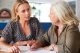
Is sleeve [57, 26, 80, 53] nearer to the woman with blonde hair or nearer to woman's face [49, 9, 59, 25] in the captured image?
the woman with blonde hair

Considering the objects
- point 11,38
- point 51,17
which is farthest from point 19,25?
point 51,17

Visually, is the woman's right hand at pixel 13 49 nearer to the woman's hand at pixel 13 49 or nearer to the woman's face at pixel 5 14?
the woman's hand at pixel 13 49

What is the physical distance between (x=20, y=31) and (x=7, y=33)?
10cm

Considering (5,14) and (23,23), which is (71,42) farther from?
(5,14)

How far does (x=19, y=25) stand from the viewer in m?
1.55

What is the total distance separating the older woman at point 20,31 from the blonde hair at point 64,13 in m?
0.18

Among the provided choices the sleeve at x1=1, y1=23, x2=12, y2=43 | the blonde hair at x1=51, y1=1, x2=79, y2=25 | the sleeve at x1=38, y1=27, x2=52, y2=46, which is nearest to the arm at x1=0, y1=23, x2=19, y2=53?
the sleeve at x1=1, y1=23, x2=12, y2=43

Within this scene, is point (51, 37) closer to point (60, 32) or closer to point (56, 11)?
point (60, 32)

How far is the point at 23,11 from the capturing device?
1.52 meters

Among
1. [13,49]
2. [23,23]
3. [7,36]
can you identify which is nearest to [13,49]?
[13,49]

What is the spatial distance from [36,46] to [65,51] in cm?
23

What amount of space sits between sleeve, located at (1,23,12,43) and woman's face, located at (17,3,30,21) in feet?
0.38

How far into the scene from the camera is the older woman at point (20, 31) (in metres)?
1.54

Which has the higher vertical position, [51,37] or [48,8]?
[48,8]
